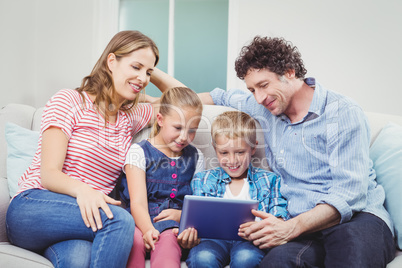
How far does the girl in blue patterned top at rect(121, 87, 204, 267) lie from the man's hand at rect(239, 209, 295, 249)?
20 cm

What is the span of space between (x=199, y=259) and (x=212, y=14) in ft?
8.55

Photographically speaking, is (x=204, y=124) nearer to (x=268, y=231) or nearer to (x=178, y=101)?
(x=178, y=101)

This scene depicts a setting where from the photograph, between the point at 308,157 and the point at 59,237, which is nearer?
the point at 59,237

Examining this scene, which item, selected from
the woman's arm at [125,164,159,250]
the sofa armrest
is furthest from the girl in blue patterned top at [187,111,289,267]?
the sofa armrest

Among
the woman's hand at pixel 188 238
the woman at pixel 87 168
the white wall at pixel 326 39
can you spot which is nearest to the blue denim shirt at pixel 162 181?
the woman at pixel 87 168

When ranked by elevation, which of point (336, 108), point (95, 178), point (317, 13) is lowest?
point (95, 178)

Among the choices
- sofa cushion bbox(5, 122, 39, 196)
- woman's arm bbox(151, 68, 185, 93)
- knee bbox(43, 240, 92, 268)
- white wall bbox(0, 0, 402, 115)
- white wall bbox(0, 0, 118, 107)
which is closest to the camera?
knee bbox(43, 240, 92, 268)

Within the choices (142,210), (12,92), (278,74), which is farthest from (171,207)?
(12,92)

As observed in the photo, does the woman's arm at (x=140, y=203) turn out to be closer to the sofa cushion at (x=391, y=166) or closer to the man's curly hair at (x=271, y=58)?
the man's curly hair at (x=271, y=58)

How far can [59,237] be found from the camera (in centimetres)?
111

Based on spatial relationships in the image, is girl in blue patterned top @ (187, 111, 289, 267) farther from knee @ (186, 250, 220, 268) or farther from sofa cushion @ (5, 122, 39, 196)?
sofa cushion @ (5, 122, 39, 196)

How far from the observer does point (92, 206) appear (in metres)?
1.11

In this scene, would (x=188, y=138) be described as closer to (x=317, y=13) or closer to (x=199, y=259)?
(x=199, y=259)

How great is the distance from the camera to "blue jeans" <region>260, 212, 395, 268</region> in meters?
1.07
